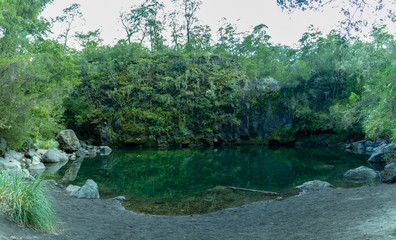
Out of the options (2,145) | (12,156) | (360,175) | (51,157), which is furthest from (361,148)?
(2,145)

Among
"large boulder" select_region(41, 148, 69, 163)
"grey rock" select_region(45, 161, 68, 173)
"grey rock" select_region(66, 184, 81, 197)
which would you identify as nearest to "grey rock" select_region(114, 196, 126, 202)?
"grey rock" select_region(66, 184, 81, 197)

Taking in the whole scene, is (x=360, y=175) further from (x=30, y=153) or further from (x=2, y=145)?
(x=30, y=153)

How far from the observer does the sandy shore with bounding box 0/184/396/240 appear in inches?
165

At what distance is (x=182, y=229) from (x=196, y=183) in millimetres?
6314

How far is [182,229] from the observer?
5.63 metres

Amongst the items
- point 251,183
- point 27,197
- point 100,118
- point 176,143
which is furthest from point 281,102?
point 27,197

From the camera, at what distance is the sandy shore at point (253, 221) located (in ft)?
13.7

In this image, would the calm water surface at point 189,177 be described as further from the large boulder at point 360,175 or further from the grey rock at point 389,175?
the grey rock at point 389,175

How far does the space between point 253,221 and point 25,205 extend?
4.71 m

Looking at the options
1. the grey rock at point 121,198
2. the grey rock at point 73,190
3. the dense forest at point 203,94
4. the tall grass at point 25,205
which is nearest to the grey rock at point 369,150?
the dense forest at point 203,94

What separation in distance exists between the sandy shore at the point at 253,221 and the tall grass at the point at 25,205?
16cm

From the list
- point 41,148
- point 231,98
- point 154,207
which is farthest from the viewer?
point 231,98

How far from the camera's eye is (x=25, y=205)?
Answer: 13.3ft

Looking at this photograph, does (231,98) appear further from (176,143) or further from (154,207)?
(154,207)
